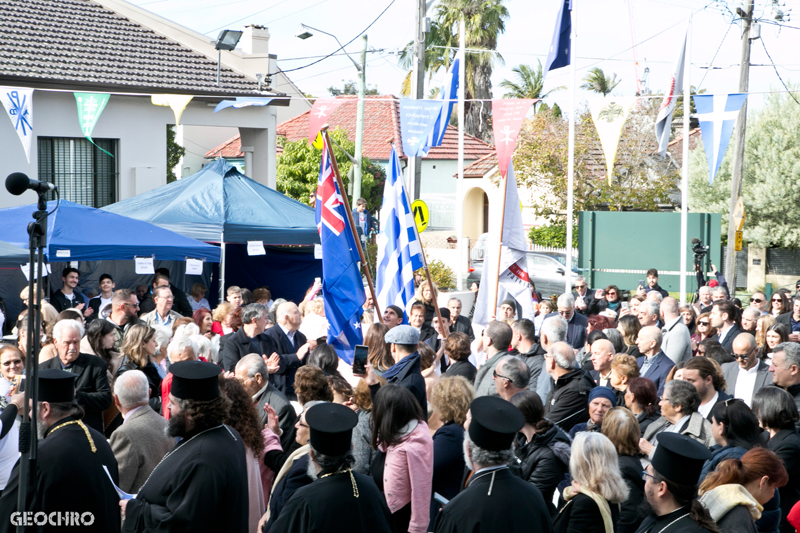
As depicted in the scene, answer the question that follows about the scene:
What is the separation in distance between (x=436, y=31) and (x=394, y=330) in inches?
1383

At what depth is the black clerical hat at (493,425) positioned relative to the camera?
3582 mm

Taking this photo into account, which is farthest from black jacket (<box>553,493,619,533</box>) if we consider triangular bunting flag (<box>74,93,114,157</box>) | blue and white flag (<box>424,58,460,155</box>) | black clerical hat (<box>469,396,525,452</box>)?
triangular bunting flag (<box>74,93,114,157</box>)

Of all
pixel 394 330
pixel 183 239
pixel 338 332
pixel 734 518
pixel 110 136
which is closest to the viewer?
pixel 734 518

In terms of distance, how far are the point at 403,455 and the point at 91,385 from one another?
2.93 meters

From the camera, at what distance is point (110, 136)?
18375mm

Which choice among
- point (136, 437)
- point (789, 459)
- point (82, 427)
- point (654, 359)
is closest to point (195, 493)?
point (82, 427)

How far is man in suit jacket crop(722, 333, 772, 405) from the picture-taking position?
6898mm

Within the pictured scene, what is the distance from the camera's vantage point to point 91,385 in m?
6.09

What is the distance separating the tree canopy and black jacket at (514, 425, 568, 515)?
29326 mm

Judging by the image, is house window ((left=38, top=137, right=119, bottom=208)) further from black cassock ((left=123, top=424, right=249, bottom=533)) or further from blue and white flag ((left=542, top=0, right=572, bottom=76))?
black cassock ((left=123, top=424, right=249, bottom=533))

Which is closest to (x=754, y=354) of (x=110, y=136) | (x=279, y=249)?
(x=279, y=249)

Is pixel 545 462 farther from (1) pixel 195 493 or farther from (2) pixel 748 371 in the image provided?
(2) pixel 748 371

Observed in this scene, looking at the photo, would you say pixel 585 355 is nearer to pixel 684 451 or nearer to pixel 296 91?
pixel 684 451

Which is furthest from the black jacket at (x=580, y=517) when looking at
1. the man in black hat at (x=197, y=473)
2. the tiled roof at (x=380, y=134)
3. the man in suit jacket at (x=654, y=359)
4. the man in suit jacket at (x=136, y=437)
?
the tiled roof at (x=380, y=134)
